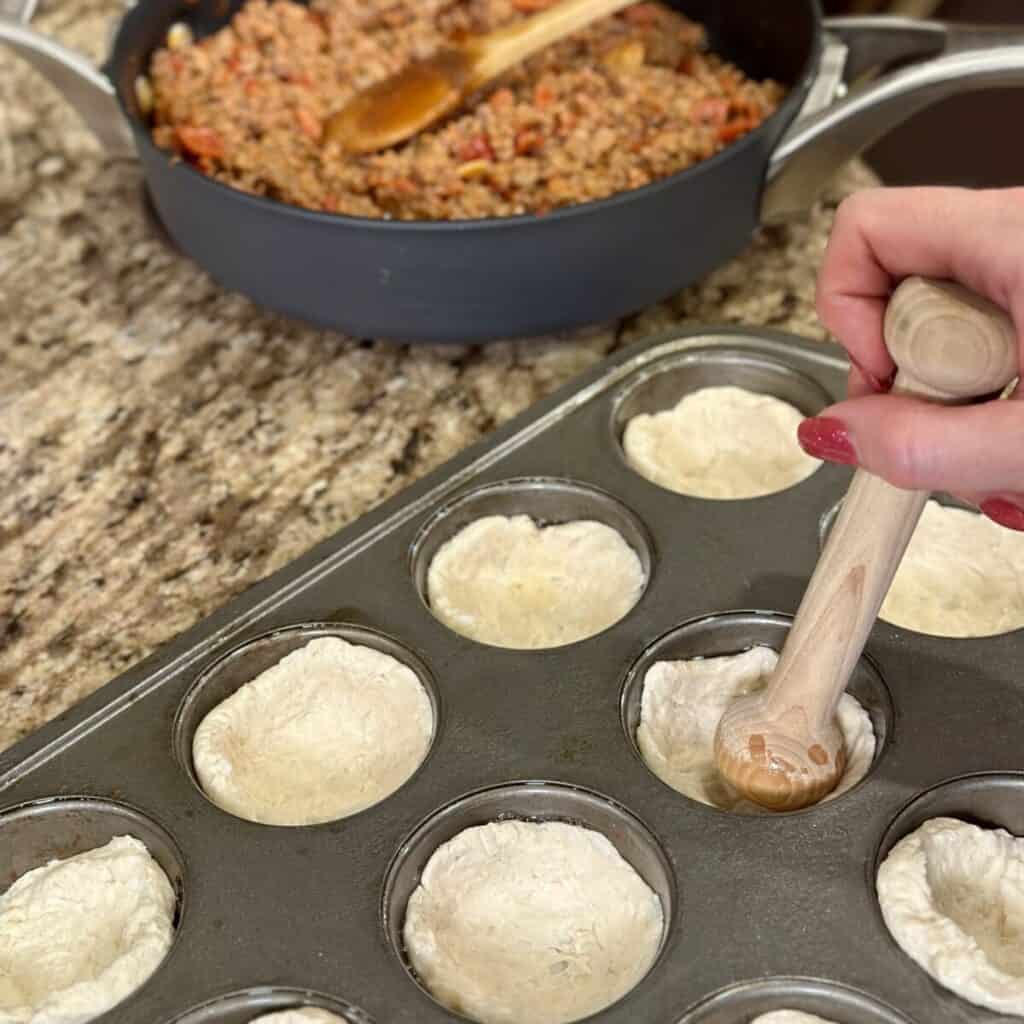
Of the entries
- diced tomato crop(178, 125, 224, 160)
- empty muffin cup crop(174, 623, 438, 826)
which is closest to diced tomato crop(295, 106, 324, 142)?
diced tomato crop(178, 125, 224, 160)

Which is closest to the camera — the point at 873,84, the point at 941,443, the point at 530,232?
the point at 941,443

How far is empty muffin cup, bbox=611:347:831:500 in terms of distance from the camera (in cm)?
200

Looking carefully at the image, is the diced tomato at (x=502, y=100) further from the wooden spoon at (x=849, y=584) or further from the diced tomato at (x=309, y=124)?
the wooden spoon at (x=849, y=584)

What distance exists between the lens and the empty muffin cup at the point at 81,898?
1.45 m

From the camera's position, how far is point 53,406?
2229 mm

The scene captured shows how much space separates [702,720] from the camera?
1.70 metres

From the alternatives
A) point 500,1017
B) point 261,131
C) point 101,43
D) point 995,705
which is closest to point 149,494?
point 261,131

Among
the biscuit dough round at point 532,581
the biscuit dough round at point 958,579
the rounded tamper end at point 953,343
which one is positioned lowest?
the biscuit dough round at point 958,579

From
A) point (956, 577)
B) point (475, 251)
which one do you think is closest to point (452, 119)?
point (475, 251)

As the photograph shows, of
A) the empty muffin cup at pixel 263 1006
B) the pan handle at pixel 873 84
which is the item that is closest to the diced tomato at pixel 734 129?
the pan handle at pixel 873 84

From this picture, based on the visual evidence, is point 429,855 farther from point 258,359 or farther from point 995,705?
point 258,359

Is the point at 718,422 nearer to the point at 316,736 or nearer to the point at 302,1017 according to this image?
the point at 316,736

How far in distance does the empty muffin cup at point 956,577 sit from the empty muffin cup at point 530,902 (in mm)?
515

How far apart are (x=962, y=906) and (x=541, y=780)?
481mm
